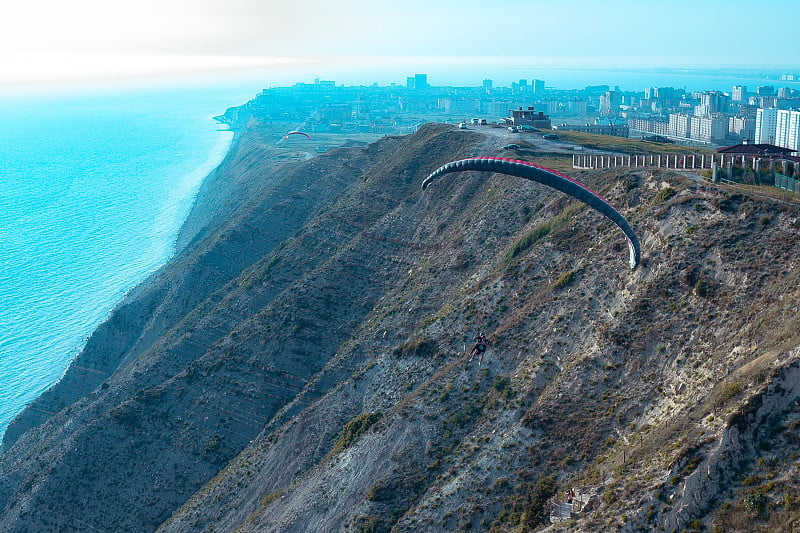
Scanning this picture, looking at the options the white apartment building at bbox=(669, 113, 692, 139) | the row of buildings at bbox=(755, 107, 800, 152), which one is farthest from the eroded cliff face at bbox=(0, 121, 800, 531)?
the white apartment building at bbox=(669, 113, 692, 139)

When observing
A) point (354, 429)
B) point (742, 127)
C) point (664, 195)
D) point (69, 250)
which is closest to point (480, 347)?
point (354, 429)

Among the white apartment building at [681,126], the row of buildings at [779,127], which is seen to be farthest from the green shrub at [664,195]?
the white apartment building at [681,126]

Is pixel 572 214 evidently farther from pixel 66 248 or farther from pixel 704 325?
pixel 66 248

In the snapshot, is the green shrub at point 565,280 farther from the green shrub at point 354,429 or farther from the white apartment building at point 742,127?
the white apartment building at point 742,127

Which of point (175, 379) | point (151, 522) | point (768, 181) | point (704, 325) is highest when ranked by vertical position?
point (768, 181)

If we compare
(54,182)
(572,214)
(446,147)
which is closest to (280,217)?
(446,147)

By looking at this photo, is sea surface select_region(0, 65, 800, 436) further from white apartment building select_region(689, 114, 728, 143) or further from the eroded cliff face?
white apartment building select_region(689, 114, 728, 143)
